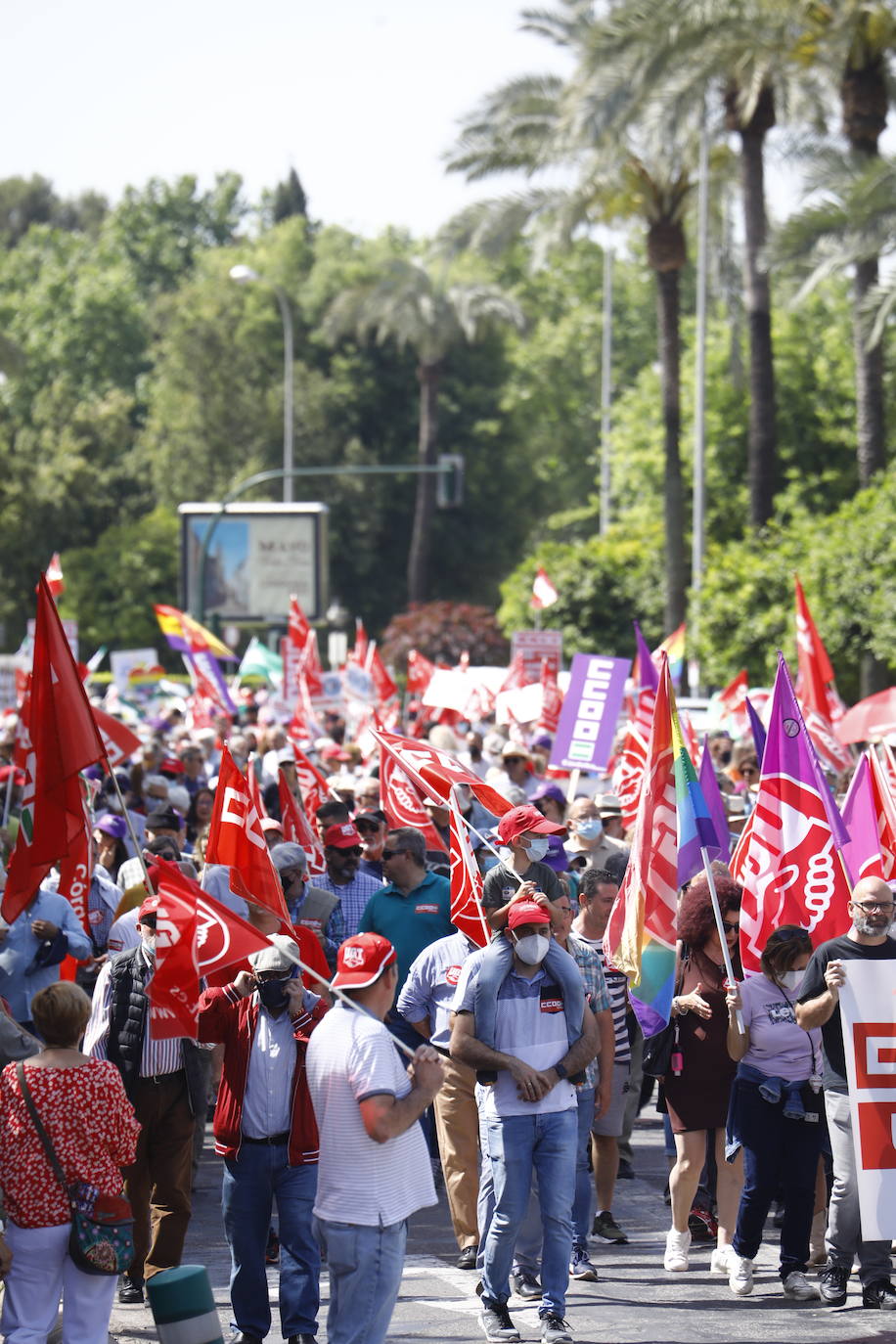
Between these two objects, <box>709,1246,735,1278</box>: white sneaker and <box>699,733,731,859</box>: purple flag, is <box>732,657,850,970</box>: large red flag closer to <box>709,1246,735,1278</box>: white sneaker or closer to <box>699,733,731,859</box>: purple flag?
<box>709,1246,735,1278</box>: white sneaker

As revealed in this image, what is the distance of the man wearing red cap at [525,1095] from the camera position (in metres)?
7.32

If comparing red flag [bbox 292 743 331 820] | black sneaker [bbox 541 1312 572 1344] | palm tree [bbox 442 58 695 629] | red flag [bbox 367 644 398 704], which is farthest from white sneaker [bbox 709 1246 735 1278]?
palm tree [bbox 442 58 695 629]

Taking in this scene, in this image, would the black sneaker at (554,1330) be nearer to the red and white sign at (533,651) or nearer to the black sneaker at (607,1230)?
the black sneaker at (607,1230)

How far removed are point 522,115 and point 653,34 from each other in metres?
5.85

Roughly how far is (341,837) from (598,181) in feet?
74.8

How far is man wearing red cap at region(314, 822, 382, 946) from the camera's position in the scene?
34.0ft

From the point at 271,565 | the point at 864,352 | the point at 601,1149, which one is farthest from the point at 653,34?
the point at 601,1149

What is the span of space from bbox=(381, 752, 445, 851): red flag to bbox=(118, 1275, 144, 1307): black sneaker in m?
4.13

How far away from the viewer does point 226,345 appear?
197 ft

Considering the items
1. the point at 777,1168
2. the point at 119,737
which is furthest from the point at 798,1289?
the point at 119,737

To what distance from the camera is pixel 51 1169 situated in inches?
238

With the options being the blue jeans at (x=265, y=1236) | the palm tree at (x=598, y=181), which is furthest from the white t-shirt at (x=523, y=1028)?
the palm tree at (x=598, y=181)

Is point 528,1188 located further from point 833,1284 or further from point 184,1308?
point 184,1308

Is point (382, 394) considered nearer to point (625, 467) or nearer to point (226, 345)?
point (226, 345)
